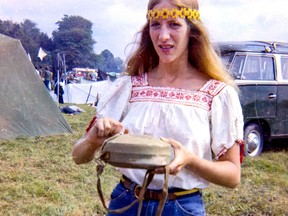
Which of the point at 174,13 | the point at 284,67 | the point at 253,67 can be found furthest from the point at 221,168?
the point at 284,67

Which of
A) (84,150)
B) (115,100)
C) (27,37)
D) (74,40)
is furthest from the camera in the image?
(27,37)

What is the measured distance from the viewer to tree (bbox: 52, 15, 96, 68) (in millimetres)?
36594

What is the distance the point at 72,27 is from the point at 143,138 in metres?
37.1

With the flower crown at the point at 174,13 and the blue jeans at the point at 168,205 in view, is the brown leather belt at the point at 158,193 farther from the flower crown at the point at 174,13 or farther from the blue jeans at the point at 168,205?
the flower crown at the point at 174,13

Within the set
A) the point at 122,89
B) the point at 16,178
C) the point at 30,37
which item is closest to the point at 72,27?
the point at 30,37

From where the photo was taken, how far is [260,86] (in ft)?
22.0

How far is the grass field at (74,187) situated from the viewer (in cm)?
418

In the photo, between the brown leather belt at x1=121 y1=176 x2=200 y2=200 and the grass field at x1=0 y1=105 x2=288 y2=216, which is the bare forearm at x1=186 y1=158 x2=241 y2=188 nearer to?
the brown leather belt at x1=121 y1=176 x2=200 y2=200

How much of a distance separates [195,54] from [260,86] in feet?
17.0

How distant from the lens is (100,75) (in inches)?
984

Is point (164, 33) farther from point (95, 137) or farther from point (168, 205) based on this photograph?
point (168, 205)

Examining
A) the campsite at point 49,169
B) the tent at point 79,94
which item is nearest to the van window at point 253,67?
the campsite at point 49,169

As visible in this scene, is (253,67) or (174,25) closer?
(174,25)

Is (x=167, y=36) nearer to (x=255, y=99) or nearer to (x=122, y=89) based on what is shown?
(x=122, y=89)
